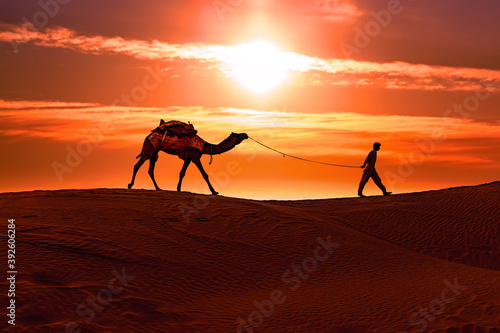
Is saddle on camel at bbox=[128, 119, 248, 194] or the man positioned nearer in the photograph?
saddle on camel at bbox=[128, 119, 248, 194]

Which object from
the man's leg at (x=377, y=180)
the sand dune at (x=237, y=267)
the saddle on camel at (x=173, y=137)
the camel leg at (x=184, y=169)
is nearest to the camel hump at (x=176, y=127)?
the saddle on camel at (x=173, y=137)

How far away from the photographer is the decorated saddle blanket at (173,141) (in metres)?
21.1

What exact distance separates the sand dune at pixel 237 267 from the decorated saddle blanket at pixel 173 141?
2.12 metres

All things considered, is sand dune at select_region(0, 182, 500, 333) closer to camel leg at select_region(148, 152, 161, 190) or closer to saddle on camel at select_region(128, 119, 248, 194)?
camel leg at select_region(148, 152, 161, 190)

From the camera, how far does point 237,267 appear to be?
44.2 ft

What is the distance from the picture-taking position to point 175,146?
2109cm

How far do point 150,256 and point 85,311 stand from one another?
10.7 ft

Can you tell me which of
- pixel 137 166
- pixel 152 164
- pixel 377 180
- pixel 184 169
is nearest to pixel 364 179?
pixel 377 180

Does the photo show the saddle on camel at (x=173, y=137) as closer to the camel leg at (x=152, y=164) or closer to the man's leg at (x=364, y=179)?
the camel leg at (x=152, y=164)

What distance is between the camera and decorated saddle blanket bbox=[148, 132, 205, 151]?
21.1m

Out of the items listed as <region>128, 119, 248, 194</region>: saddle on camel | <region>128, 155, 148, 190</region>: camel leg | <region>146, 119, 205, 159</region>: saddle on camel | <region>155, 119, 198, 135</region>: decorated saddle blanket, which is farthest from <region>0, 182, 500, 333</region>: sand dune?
<region>155, 119, 198, 135</region>: decorated saddle blanket

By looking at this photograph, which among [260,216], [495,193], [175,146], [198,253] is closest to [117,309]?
[198,253]

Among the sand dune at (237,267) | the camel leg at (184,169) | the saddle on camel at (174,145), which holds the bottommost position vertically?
the sand dune at (237,267)

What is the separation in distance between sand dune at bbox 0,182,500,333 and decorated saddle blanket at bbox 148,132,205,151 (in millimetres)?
2120
